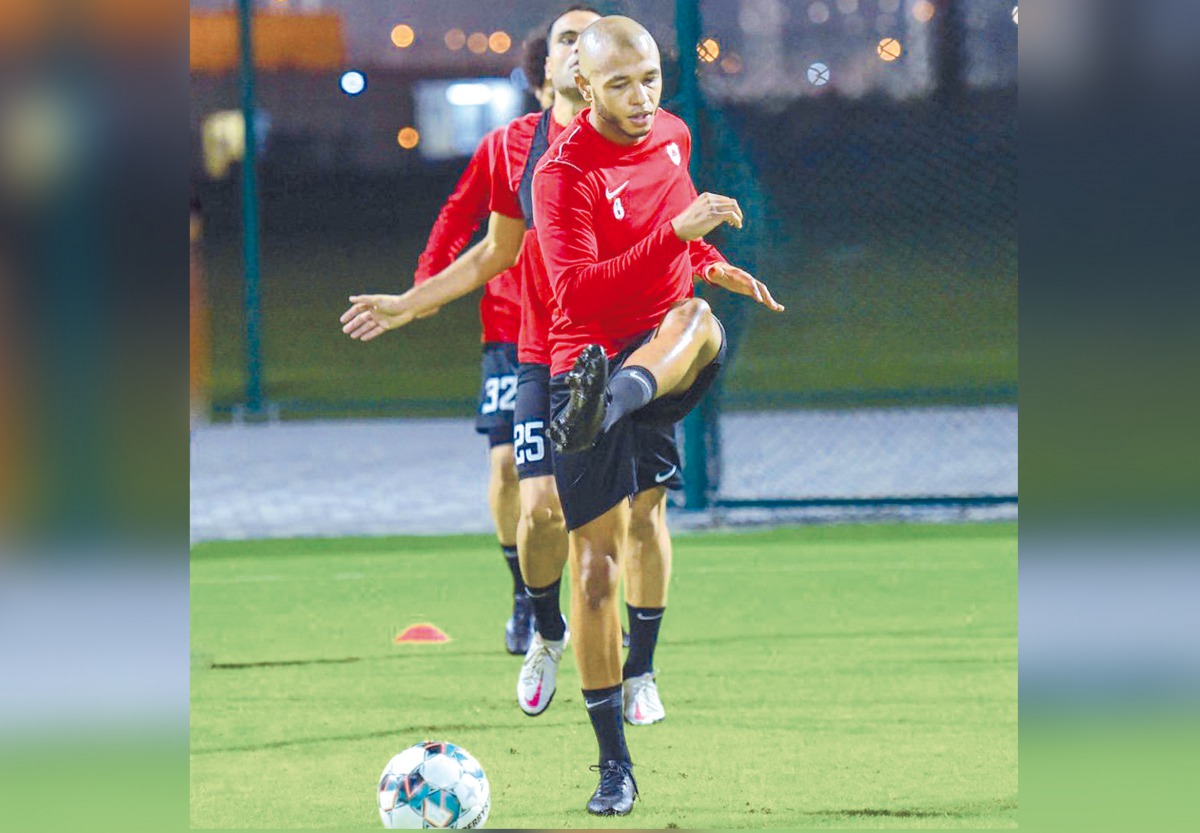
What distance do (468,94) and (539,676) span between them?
14756 mm

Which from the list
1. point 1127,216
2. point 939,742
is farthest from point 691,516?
point 1127,216

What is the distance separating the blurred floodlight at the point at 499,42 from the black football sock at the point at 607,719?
16.7m

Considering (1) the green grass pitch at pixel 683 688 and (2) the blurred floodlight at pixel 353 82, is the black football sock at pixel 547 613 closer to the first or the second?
(1) the green grass pitch at pixel 683 688

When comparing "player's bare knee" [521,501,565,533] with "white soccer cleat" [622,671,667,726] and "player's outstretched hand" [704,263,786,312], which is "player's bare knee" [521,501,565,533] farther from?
"player's outstretched hand" [704,263,786,312]


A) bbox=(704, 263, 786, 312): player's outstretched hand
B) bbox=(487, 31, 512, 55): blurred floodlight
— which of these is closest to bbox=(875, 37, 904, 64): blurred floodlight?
bbox=(487, 31, 512, 55): blurred floodlight

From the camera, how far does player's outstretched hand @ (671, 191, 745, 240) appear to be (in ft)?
11.9

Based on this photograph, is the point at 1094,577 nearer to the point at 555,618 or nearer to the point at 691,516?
the point at 555,618

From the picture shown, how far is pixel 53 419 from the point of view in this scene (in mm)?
2594

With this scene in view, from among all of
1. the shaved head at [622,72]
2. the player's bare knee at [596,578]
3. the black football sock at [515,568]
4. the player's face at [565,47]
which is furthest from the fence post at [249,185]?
the player's bare knee at [596,578]

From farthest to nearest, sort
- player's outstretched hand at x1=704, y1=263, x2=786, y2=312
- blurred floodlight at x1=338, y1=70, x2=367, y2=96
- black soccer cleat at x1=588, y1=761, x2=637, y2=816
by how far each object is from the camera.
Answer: blurred floodlight at x1=338, y1=70, x2=367, y2=96 < player's outstretched hand at x1=704, y1=263, x2=786, y2=312 < black soccer cleat at x1=588, y1=761, x2=637, y2=816

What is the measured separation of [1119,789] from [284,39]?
58.8 ft

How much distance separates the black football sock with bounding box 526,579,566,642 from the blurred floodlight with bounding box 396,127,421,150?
16153mm

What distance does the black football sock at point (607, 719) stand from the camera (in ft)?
13.3

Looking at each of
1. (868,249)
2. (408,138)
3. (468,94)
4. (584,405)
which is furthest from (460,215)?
(408,138)
